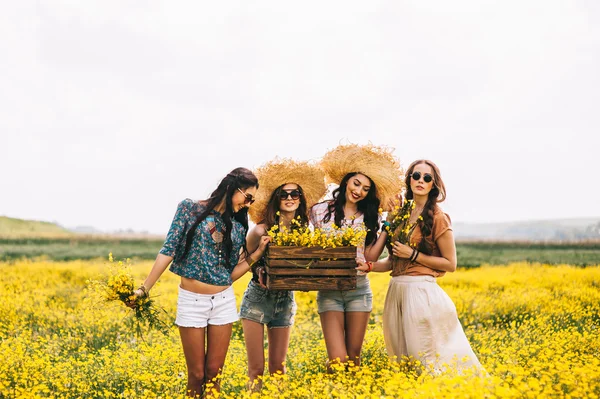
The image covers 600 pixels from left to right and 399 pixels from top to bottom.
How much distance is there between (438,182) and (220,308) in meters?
2.52

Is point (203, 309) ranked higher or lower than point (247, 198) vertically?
lower

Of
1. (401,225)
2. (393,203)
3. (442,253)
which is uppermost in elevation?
(393,203)

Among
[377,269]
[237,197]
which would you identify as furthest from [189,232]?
[377,269]

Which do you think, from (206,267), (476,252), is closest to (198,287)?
(206,267)

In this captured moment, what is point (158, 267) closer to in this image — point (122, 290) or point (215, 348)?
point (122, 290)

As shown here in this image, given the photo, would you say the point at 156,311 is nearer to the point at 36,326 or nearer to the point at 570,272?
the point at 36,326

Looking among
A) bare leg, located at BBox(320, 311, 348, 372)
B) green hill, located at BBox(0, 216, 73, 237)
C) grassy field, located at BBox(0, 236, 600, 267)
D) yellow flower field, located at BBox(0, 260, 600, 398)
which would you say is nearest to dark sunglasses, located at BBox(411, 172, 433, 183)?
bare leg, located at BBox(320, 311, 348, 372)

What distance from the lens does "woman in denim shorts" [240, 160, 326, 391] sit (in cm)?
530

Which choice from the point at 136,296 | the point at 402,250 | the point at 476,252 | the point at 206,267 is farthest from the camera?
the point at 476,252

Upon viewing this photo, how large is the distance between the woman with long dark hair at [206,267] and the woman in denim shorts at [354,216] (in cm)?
101

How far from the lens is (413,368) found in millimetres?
5125

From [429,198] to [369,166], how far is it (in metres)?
0.73

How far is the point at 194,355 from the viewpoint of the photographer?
4785 mm

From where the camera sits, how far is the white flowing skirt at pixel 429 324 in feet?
17.0
